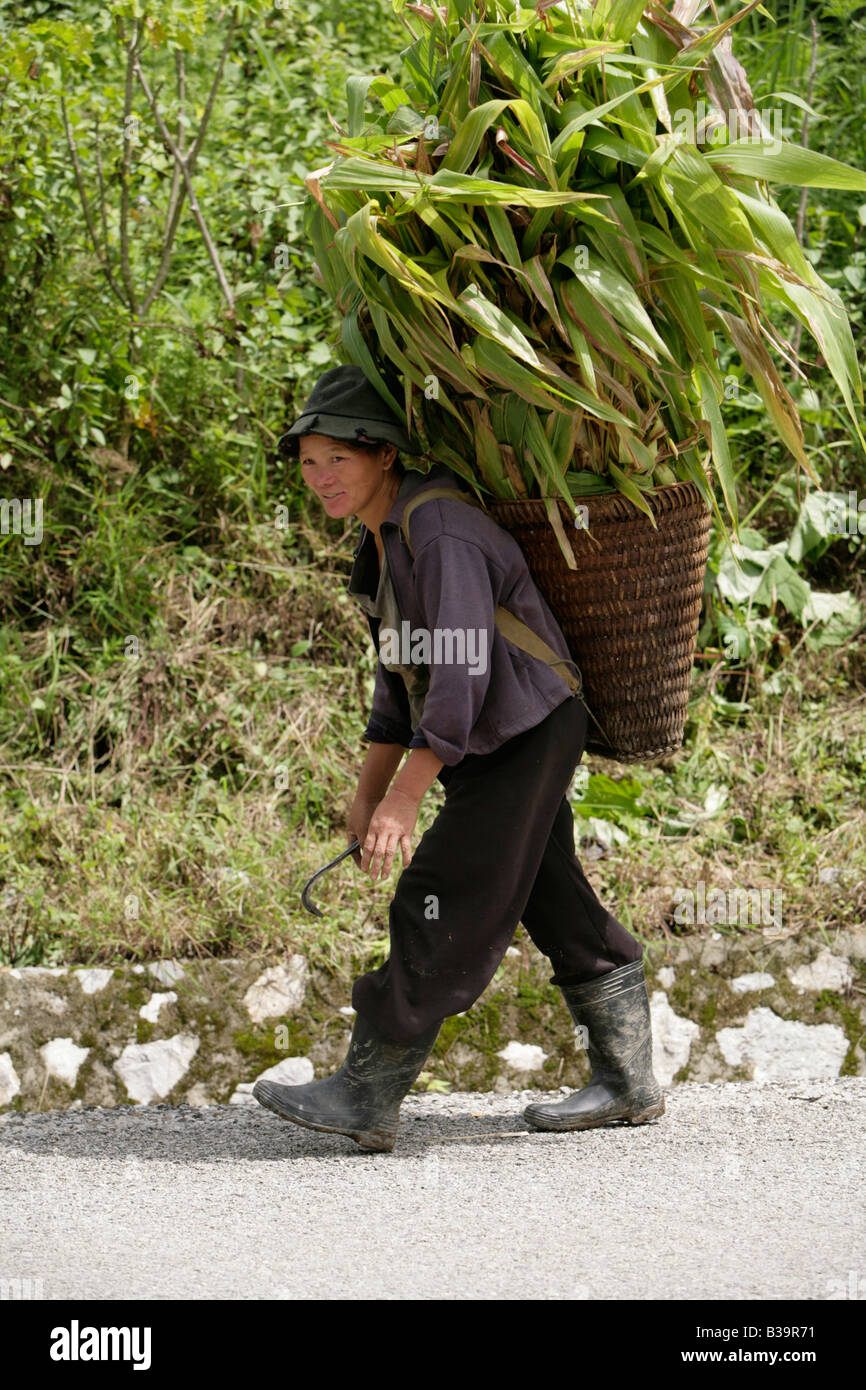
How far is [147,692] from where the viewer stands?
4918mm

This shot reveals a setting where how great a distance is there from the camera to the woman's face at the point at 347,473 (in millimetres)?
3107

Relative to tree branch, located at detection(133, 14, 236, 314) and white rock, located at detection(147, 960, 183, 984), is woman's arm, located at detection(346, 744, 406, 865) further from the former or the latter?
tree branch, located at detection(133, 14, 236, 314)

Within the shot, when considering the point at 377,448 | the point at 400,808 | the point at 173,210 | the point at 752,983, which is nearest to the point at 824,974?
the point at 752,983

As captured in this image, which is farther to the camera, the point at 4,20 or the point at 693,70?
the point at 4,20

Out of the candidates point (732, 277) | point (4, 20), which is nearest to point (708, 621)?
point (732, 277)

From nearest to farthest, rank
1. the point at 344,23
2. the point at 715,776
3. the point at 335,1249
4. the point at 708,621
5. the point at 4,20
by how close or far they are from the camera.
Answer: the point at 335,1249 < the point at 715,776 < the point at 708,621 < the point at 4,20 < the point at 344,23

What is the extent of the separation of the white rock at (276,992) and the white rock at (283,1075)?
0.12m

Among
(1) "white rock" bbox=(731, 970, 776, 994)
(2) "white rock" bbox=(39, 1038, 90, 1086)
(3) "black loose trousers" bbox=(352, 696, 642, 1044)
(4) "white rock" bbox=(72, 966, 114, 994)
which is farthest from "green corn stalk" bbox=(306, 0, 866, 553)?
(2) "white rock" bbox=(39, 1038, 90, 1086)

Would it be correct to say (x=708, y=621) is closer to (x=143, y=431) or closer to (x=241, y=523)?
(x=241, y=523)

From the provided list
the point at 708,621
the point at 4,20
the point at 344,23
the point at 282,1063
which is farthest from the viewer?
the point at 344,23

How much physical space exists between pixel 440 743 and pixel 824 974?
5.47 ft

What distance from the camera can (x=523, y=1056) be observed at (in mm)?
3818

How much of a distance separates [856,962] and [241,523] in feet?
8.91

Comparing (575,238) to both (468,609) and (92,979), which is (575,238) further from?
(92,979)
